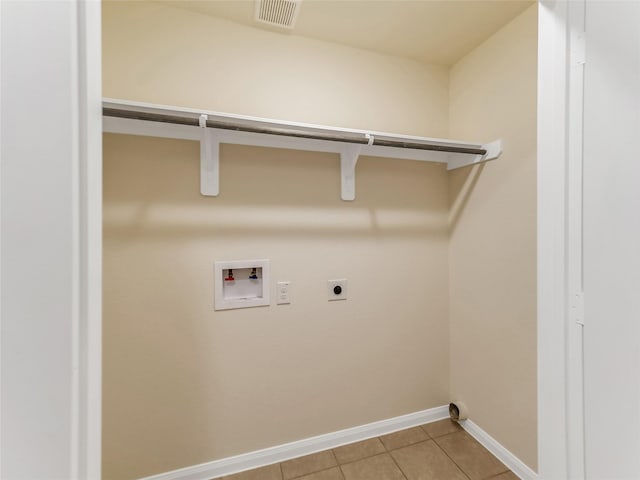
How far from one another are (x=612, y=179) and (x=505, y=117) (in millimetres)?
1107

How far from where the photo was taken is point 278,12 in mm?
1354

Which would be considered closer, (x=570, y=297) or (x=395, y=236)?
(x=570, y=297)

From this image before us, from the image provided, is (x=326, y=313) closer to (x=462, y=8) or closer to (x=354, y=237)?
(x=354, y=237)

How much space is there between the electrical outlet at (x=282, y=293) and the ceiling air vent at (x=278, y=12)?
1.42 m

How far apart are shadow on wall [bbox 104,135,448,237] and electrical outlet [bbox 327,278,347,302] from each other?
0.96 feet

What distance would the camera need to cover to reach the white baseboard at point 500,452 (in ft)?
4.51

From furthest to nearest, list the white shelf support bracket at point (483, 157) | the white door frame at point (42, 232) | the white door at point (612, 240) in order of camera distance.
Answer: the white shelf support bracket at point (483, 157) < the white door at point (612, 240) < the white door frame at point (42, 232)

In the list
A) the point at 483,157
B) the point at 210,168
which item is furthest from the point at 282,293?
the point at 483,157

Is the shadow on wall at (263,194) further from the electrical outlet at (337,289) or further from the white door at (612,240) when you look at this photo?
the white door at (612,240)

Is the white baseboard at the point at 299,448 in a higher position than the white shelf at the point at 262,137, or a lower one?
lower

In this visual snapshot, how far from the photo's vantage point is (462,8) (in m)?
1.36

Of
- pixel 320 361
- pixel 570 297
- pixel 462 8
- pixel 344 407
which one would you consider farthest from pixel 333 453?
pixel 462 8

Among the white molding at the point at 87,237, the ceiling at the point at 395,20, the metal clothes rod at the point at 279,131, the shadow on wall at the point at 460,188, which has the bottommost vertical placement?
the white molding at the point at 87,237

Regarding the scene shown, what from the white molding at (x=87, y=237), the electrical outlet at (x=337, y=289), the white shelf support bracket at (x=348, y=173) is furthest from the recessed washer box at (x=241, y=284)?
the white molding at (x=87, y=237)
